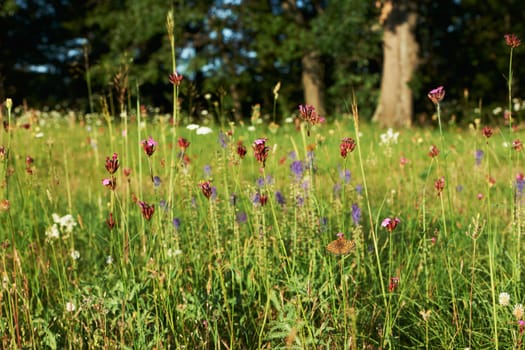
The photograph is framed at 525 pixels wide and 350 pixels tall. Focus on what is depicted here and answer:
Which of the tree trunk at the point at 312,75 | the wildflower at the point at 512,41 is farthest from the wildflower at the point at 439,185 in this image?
the tree trunk at the point at 312,75

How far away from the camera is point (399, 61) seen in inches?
416

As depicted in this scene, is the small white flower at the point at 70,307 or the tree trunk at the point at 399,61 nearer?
the small white flower at the point at 70,307

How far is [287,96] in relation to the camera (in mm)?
18344

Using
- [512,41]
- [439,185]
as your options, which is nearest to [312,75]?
[512,41]

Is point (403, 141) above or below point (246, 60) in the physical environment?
below

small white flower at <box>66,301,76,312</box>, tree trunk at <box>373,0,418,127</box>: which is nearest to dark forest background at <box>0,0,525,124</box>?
tree trunk at <box>373,0,418,127</box>

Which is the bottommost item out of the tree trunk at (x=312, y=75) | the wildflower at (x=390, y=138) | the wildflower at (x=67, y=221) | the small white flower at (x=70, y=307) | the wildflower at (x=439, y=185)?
the small white flower at (x=70, y=307)

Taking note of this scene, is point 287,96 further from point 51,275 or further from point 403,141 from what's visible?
point 51,275

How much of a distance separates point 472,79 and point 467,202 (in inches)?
603

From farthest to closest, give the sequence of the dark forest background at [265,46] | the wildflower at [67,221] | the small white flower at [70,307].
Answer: the dark forest background at [265,46] → the wildflower at [67,221] → the small white flower at [70,307]

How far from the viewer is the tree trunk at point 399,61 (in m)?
10.4

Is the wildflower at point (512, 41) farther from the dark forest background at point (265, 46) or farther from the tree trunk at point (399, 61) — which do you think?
the tree trunk at point (399, 61)

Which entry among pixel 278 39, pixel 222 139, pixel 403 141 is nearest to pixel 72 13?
pixel 278 39

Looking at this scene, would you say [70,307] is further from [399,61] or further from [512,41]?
[399,61]
